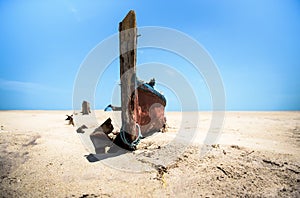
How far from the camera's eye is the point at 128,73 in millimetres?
3441

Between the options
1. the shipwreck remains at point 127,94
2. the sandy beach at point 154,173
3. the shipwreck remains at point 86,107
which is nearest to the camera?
the sandy beach at point 154,173

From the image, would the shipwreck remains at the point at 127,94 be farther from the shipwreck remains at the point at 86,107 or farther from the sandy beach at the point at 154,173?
the shipwreck remains at the point at 86,107

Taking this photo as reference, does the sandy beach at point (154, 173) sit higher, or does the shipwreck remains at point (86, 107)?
the shipwreck remains at point (86, 107)

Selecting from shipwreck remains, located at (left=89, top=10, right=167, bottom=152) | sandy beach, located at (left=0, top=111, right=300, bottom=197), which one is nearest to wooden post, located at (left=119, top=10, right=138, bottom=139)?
shipwreck remains, located at (left=89, top=10, right=167, bottom=152)

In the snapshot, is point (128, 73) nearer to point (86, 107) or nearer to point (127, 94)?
point (127, 94)

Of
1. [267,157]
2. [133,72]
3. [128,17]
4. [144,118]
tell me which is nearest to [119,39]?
[128,17]

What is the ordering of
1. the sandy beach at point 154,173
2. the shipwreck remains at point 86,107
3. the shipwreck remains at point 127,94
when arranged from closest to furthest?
the sandy beach at point 154,173, the shipwreck remains at point 127,94, the shipwreck remains at point 86,107

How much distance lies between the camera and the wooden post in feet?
11.1

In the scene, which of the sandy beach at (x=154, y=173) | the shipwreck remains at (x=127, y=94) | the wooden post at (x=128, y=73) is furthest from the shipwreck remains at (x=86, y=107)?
the wooden post at (x=128, y=73)

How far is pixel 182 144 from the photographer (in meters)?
3.43

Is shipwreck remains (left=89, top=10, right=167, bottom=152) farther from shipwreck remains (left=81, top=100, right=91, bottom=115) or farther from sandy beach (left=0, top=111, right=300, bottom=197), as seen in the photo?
shipwreck remains (left=81, top=100, right=91, bottom=115)

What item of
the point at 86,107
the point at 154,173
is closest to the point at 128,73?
A: the point at 154,173

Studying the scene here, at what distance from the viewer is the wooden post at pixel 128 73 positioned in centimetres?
338

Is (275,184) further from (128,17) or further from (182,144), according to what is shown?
(128,17)
